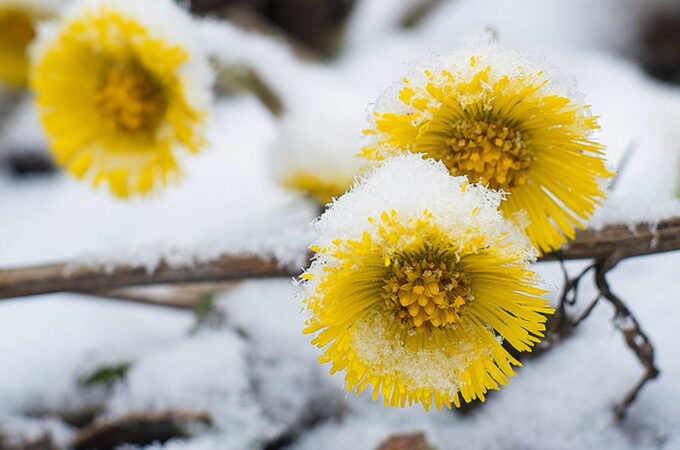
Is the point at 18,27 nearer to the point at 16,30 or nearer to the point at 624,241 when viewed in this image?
the point at 16,30

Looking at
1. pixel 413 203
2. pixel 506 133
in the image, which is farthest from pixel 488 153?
pixel 413 203

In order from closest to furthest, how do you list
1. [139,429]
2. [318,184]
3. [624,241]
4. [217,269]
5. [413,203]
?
[413,203] < [624,241] < [217,269] < [139,429] < [318,184]

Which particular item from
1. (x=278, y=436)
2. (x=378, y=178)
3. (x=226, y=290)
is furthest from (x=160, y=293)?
(x=378, y=178)

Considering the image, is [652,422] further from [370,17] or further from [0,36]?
[0,36]

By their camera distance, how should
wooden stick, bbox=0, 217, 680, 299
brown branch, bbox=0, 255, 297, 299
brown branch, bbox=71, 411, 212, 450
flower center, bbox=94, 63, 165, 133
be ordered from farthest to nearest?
flower center, bbox=94, 63, 165, 133 → brown branch, bbox=71, 411, 212, 450 → brown branch, bbox=0, 255, 297, 299 → wooden stick, bbox=0, 217, 680, 299

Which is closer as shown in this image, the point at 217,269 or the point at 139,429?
the point at 217,269

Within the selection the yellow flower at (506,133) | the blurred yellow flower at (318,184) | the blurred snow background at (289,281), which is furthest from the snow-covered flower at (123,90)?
the yellow flower at (506,133)

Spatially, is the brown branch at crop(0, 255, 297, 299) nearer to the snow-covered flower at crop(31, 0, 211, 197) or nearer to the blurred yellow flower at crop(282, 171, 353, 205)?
the snow-covered flower at crop(31, 0, 211, 197)

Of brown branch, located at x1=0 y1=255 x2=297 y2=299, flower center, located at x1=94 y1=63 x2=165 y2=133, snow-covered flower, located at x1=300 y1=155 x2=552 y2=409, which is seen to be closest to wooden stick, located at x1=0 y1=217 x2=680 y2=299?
brown branch, located at x1=0 y1=255 x2=297 y2=299
